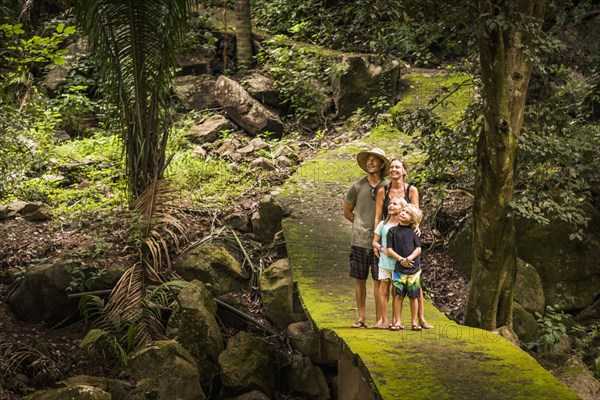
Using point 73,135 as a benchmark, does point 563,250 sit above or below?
below

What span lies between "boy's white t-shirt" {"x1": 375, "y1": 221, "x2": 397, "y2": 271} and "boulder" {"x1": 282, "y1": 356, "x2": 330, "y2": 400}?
230 centimetres

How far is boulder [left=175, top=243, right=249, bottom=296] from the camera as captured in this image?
8891mm

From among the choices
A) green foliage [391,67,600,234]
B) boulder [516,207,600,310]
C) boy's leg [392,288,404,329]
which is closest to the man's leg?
boy's leg [392,288,404,329]

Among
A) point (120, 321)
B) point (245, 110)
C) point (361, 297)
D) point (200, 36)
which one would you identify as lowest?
point (120, 321)

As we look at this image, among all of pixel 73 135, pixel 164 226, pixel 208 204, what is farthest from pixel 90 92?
pixel 164 226

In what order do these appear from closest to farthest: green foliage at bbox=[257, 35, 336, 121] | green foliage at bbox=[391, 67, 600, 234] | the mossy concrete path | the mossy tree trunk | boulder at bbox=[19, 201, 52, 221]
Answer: the mossy concrete path, the mossy tree trunk, green foliage at bbox=[391, 67, 600, 234], boulder at bbox=[19, 201, 52, 221], green foliage at bbox=[257, 35, 336, 121]

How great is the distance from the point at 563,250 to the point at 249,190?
180 inches

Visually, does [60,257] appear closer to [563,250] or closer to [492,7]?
[492,7]

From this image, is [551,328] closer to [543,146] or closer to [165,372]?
[543,146]

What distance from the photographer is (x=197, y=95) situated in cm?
1411

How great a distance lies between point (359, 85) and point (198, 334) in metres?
7.17

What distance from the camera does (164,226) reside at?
9.08 meters

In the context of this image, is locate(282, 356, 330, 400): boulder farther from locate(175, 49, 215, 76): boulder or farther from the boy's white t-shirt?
locate(175, 49, 215, 76): boulder

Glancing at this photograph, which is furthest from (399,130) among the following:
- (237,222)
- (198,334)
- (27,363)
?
(27,363)
